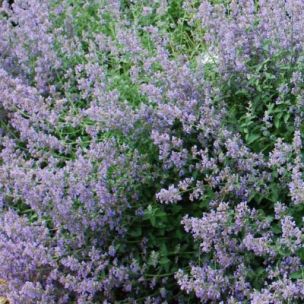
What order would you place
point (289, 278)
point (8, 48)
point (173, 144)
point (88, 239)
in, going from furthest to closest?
point (8, 48), point (88, 239), point (173, 144), point (289, 278)

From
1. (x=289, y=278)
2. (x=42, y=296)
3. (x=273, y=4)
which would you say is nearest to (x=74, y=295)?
(x=42, y=296)

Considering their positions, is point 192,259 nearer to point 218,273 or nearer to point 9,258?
point 218,273

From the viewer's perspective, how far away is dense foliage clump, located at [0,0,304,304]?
319 centimetres

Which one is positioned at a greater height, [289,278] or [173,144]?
[173,144]

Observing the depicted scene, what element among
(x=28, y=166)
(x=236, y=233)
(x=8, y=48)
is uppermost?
(x=8, y=48)

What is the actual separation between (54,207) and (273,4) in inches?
59.2

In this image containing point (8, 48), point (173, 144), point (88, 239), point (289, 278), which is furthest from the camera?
point (8, 48)

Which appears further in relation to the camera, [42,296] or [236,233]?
[42,296]

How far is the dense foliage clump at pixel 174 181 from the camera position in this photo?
3193 millimetres

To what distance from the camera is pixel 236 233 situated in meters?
3.08

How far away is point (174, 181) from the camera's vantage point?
3.57 meters

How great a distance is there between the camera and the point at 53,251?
354 centimetres

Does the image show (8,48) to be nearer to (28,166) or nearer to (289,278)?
(28,166)

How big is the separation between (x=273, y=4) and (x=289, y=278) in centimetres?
148
